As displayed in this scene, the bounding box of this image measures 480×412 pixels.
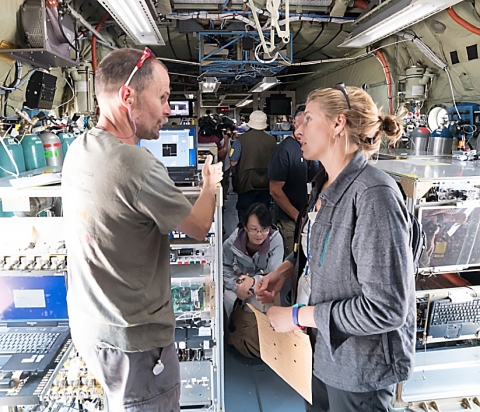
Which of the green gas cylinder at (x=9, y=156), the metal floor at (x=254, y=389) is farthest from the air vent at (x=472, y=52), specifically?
the green gas cylinder at (x=9, y=156)

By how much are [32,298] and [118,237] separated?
3.41 ft

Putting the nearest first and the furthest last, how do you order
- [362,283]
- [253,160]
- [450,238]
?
[362,283] < [450,238] < [253,160]

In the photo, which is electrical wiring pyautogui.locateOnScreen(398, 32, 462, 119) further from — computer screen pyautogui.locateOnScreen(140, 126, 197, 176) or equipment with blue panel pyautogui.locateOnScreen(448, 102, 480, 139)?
computer screen pyautogui.locateOnScreen(140, 126, 197, 176)

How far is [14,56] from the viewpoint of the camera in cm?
263

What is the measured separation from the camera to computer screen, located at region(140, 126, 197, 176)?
2.52 m

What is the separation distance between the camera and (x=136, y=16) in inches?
120

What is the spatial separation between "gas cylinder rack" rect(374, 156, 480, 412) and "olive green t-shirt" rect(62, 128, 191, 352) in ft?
4.11

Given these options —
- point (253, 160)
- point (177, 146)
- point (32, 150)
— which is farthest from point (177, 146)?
point (253, 160)

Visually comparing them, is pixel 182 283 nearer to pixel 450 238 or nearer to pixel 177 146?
pixel 177 146

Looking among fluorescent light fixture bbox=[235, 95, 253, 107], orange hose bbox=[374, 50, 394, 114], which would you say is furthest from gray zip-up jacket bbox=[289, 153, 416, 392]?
fluorescent light fixture bbox=[235, 95, 253, 107]

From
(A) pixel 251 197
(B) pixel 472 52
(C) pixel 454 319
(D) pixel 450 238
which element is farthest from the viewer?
(A) pixel 251 197

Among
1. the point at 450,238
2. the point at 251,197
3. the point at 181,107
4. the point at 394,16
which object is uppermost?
the point at 394,16

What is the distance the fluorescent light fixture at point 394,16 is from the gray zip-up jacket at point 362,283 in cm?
197

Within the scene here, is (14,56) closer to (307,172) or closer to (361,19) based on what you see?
(307,172)
